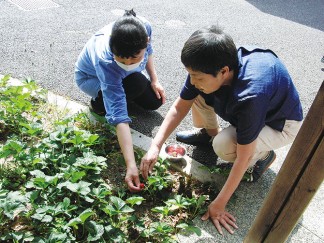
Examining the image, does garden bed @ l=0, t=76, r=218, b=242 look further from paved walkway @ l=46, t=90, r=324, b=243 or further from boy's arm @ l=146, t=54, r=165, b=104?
boy's arm @ l=146, t=54, r=165, b=104

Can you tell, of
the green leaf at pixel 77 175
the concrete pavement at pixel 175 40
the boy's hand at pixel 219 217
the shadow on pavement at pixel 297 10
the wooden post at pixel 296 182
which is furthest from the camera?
the shadow on pavement at pixel 297 10

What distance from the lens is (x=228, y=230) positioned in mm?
2016

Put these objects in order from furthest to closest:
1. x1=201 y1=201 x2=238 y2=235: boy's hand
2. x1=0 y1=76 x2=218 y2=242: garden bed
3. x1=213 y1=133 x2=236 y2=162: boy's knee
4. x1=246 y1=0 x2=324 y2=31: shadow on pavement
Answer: x1=246 y1=0 x2=324 y2=31: shadow on pavement, x1=213 y1=133 x2=236 y2=162: boy's knee, x1=201 y1=201 x2=238 y2=235: boy's hand, x1=0 y1=76 x2=218 y2=242: garden bed

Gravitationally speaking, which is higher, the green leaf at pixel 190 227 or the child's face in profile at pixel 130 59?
the child's face in profile at pixel 130 59

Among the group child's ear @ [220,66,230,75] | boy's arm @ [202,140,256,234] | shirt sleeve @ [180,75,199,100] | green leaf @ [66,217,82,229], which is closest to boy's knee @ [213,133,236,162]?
boy's arm @ [202,140,256,234]

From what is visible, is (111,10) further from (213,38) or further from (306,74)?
(213,38)

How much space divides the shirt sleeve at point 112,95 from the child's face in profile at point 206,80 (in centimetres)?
64

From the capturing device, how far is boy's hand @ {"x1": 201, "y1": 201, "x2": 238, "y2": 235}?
2.01m

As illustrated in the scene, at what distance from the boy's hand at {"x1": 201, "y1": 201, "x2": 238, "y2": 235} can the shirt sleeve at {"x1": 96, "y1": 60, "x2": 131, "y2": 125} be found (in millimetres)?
786

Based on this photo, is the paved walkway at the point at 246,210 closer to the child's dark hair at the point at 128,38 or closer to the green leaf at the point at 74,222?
the green leaf at the point at 74,222

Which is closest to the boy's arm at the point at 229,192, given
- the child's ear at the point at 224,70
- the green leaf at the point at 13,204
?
the child's ear at the point at 224,70

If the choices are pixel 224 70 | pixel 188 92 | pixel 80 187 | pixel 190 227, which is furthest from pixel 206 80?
pixel 80 187

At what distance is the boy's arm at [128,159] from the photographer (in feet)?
6.68

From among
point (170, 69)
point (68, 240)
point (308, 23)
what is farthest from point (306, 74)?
point (68, 240)
